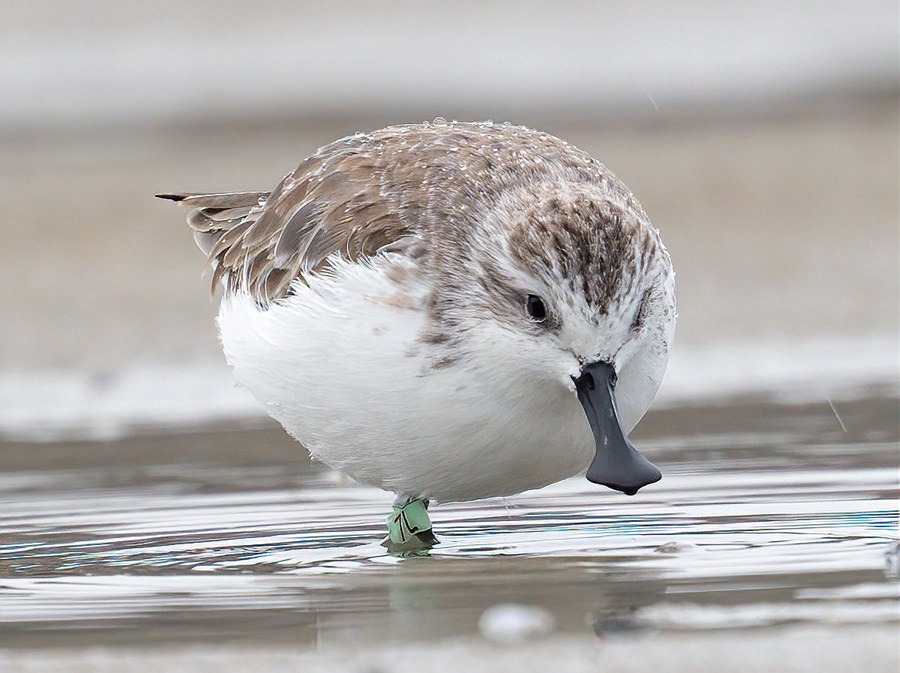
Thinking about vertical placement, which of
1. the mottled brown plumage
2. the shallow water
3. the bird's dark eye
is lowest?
the shallow water

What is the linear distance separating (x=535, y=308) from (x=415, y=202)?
816 millimetres

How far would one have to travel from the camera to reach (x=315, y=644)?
4855 mm

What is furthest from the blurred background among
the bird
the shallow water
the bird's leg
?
the bird

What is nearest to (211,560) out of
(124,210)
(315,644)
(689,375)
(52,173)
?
(315,644)

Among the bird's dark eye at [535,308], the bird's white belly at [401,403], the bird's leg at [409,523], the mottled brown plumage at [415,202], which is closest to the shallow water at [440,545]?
the bird's leg at [409,523]

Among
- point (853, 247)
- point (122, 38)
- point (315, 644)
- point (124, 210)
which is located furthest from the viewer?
point (122, 38)

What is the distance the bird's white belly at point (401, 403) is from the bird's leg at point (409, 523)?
0.46ft

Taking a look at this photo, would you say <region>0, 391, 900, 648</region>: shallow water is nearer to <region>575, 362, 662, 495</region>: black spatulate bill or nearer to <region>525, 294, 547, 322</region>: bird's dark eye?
<region>575, 362, 662, 495</region>: black spatulate bill

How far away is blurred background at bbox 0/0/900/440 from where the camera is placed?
38.1 ft

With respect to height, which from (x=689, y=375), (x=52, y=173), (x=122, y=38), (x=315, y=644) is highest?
(x=122, y=38)

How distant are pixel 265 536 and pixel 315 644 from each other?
198 cm

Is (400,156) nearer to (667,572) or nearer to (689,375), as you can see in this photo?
(667,572)

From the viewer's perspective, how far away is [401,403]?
19.2ft

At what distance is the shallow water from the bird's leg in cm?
9
